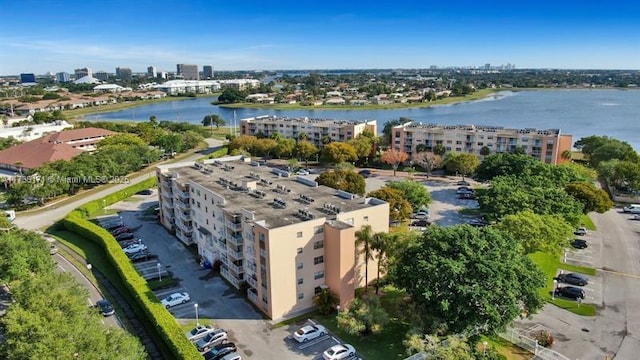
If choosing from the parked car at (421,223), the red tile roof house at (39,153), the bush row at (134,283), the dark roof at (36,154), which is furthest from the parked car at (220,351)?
the dark roof at (36,154)

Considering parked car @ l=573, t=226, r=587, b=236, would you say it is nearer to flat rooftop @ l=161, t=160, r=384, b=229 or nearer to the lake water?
flat rooftop @ l=161, t=160, r=384, b=229

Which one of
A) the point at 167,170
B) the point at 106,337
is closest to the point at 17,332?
the point at 106,337

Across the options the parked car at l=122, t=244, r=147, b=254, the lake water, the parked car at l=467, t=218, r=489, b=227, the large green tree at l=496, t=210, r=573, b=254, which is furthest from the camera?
the lake water

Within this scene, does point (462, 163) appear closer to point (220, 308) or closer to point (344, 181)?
point (344, 181)

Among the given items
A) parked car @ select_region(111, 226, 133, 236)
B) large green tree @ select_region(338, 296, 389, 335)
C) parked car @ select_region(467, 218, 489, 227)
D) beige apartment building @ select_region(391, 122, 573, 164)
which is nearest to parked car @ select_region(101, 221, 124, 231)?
parked car @ select_region(111, 226, 133, 236)

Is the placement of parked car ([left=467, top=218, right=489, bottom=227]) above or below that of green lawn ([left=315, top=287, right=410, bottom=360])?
above

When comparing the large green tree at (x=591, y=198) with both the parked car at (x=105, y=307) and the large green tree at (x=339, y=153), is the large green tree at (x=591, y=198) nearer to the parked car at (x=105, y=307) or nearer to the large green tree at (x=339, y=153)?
the large green tree at (x=339, y=153)
